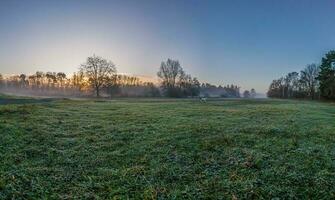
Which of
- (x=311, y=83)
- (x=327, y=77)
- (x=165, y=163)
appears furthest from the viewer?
(x=311, y=83)

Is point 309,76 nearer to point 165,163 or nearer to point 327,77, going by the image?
point 327,77

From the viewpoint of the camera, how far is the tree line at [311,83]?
8031 centimetres

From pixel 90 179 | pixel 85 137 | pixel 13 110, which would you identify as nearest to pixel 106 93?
pixel 13 110

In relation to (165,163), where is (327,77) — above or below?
above

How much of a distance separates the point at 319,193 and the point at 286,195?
0.95 meters

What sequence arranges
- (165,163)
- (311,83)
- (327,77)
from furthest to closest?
1. (311,83)
2. (327,77)
3. (165,163)

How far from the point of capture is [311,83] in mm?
110062

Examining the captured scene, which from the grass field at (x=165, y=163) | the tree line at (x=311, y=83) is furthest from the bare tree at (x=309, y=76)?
the grass field at (x=165, y=163)

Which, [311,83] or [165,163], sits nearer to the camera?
[165,163]

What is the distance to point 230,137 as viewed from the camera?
15375mm

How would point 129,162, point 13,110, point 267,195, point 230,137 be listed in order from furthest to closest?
point 13,110 → point 230,137 → point 129,162 → point 267,195

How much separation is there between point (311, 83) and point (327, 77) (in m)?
30.0

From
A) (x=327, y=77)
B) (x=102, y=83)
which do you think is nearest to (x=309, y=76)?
(x=327, y=77)

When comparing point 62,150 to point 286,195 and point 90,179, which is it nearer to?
point 90,179
